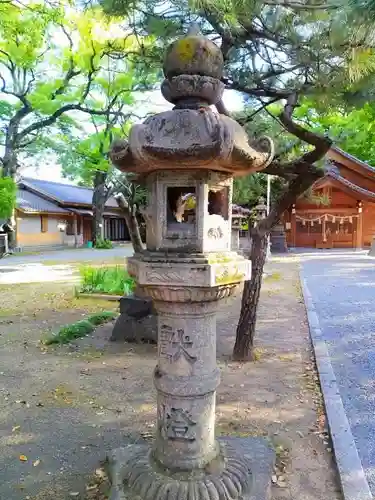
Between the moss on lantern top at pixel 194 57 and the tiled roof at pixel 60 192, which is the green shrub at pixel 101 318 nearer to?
the moss on lantern top at pixel 194 57

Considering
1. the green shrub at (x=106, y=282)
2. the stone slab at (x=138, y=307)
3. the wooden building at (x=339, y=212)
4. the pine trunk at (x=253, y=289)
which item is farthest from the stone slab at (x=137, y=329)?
the wooden building at (x=339, y=212)

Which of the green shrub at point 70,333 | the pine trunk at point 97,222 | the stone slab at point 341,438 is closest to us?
the stone slab at point 341,438

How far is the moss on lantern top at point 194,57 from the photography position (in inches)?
107

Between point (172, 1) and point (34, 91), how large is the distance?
19494mm

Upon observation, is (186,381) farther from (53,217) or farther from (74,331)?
(53,217)

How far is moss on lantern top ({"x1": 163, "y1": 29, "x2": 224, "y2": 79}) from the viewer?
272 cm

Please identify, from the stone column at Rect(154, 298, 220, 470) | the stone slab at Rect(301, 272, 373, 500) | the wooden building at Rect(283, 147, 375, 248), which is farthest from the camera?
the wooden building at Rect(283, 147, 375, 248)

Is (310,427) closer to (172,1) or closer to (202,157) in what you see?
(202,157)

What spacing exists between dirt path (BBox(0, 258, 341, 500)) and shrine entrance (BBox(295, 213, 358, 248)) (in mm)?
18072

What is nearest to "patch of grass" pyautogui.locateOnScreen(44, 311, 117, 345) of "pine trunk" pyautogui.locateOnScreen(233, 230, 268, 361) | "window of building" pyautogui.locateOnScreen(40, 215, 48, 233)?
"pine trunk" pyautogui.locateOnScreen(233, 230, 268, 361)

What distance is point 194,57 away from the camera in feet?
8.91

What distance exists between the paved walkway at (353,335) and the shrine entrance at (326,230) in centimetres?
795

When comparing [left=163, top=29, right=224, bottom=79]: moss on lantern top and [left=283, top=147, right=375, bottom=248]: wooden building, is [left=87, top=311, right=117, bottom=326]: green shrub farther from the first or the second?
[left=283, top=147, right=375, bottom=248]: wooden building

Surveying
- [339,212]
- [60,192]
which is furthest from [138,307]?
[60,192]
